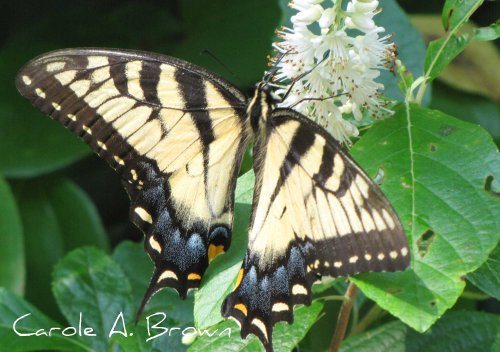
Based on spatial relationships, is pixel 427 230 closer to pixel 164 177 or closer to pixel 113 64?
pixel 164 177

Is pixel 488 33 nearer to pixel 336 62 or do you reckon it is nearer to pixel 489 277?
pixel 336 62

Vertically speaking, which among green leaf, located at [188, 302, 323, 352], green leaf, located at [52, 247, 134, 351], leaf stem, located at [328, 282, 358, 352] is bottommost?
green leaf, located at [52, 247, 134, 351]

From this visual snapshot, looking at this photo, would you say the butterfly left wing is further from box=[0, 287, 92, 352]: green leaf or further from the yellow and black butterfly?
box=[0, 287, 92, 352]: green leaf

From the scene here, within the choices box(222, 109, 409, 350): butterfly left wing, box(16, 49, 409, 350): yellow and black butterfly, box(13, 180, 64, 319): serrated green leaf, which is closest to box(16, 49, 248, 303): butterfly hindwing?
box(16, 49, 409, 350): yellow and black butterfly

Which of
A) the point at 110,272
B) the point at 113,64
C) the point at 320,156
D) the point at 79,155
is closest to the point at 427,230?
the point at 320,156

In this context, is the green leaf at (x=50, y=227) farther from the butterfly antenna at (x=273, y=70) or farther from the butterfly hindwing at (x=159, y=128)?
the butterfly antenna at (x=273, y=70)

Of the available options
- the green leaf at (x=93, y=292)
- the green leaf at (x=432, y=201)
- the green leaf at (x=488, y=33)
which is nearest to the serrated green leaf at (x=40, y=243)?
the green leaf at (x=93, y=292)
